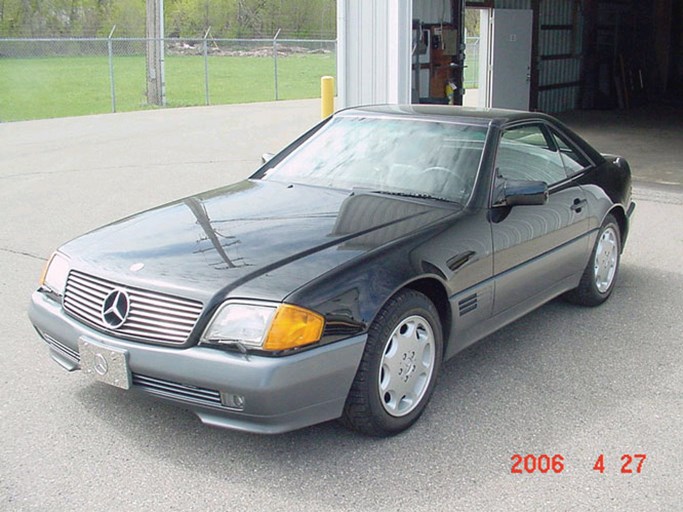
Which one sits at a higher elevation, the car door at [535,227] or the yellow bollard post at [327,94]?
the yellow bollard post at [327,94]

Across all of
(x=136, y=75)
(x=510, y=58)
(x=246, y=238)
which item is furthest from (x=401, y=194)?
(x=136, y=75)

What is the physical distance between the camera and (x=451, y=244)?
4199 mm

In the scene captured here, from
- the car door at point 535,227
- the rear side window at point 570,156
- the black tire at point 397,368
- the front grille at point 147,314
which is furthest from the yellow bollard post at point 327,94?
the front grille at point 147,314

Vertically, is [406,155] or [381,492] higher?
[406,155]

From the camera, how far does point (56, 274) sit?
4.16 metres

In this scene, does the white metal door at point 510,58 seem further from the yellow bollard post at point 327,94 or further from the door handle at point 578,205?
the door handle at point 578,205

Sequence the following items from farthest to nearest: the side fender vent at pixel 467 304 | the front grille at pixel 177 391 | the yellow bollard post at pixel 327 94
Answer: the yellow bollard post at pixel 327 94 < the side fender vent at pixel 467 304 < the front grille at pixel 177 391

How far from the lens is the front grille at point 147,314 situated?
11.5 ft

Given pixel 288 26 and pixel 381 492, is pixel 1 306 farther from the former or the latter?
pixel 288 26

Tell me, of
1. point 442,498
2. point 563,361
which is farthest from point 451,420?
point 563,361

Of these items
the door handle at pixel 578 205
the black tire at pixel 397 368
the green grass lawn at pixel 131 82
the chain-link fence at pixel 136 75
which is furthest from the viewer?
the green grass lawn at pixel 131 82

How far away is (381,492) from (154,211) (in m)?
2.19

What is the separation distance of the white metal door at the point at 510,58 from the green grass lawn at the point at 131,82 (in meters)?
11.0

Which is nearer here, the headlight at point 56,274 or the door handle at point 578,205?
the headlight at point 56,274
